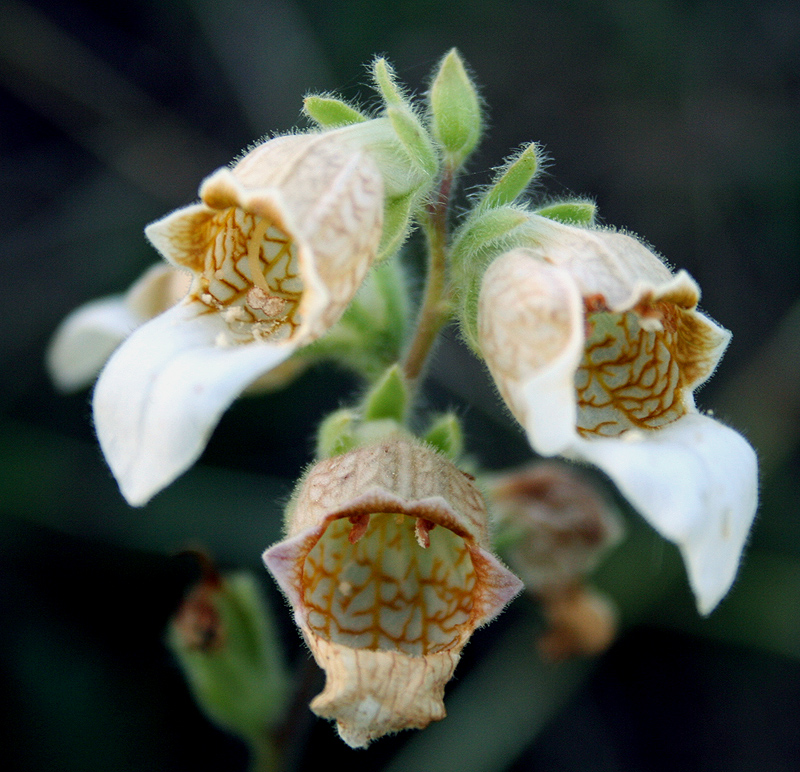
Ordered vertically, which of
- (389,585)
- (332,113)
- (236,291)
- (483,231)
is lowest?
(389,585)

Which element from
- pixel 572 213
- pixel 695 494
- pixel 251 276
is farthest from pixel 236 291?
pixel 695 494

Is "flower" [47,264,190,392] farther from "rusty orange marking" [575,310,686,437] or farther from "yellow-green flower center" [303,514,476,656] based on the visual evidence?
"rusty orange marking" [575,310,686,437]

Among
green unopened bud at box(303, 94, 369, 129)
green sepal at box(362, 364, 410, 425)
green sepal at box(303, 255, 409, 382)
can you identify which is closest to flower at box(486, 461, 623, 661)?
green sepal at box(303, 255, 409, 382)

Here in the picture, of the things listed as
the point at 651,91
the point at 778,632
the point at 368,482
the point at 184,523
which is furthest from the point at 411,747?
the point at 651,91

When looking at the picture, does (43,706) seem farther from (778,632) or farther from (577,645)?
(778,632)

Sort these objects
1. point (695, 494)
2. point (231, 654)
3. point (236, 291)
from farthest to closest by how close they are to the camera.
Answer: point (231, 654), point (236, 291), point (695, 494)

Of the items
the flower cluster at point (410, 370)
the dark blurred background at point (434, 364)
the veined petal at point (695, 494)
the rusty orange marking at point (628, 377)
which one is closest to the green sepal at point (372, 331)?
the flower cluster at point (410, 370)

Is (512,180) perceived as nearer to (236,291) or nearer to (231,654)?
(236,291)

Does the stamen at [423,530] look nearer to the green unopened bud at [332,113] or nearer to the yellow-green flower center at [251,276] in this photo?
the yellow-green flower center at [251,276]
